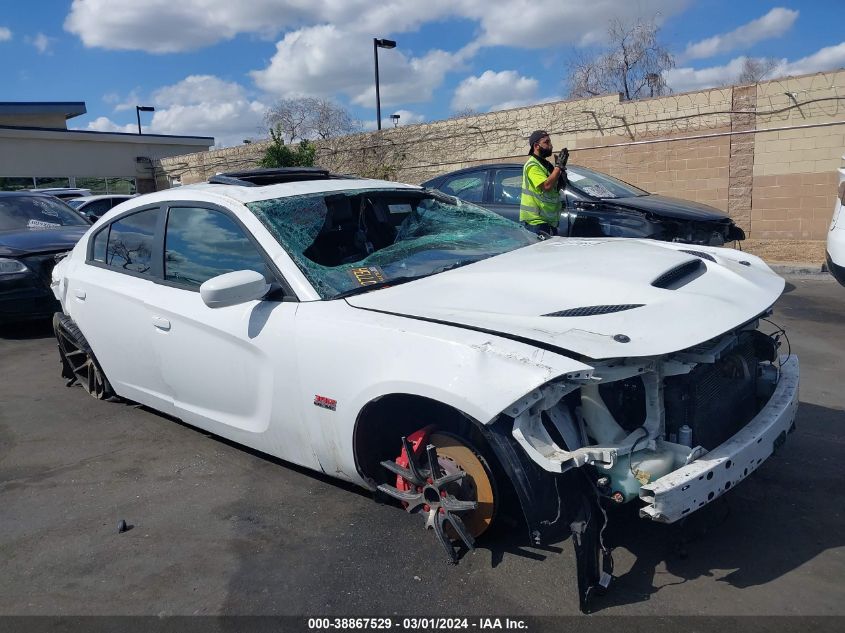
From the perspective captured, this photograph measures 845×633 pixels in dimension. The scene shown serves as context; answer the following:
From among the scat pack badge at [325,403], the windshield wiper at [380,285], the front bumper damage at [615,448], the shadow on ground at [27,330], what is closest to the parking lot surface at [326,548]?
the front bumper damage at [615,448]

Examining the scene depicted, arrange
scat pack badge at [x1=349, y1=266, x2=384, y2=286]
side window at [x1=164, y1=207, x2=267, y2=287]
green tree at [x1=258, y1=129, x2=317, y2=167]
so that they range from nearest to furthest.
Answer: scat pack badge at [x1=349, y1=266, x2=384, y2=286] < side window at [x1=164, y1=207, x2=267, y2=287] < green tree at [x1=258, y1=129, x2=317, y2=167]

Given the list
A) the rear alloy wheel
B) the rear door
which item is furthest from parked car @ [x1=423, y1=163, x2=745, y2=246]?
the rear alloy wheel

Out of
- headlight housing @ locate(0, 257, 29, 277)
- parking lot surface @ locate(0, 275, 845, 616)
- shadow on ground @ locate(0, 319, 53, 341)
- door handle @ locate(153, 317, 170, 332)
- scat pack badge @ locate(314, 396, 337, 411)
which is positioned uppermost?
headlight housing @ locate(0, 257, 29, 277)

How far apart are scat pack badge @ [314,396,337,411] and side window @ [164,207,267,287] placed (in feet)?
2.42

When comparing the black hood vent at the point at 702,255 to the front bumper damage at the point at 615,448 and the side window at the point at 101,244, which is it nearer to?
the front bumper damage at the point at 615,448

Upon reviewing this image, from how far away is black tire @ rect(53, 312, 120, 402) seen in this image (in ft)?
16.4

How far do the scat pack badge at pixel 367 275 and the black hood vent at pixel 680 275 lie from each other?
1283 mm

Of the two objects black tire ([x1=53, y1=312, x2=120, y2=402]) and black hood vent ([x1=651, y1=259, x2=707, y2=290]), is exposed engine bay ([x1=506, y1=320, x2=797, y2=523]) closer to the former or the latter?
black hood vent ([x1=651, y1=259, x2=707, y2=290])

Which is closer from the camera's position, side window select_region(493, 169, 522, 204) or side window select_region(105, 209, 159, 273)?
side window select_region(105, 209, 159, 273)

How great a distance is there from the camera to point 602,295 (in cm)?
298

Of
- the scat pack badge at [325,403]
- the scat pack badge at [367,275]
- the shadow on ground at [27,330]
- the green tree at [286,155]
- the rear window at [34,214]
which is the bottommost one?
the shadow on ground at [27,330]

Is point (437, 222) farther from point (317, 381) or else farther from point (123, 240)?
point (123, 240)

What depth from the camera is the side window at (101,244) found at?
15.5 ft

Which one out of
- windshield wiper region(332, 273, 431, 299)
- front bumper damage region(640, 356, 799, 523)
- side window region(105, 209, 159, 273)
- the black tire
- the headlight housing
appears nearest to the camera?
front bumper damage region(640, 356, 799, 523)
